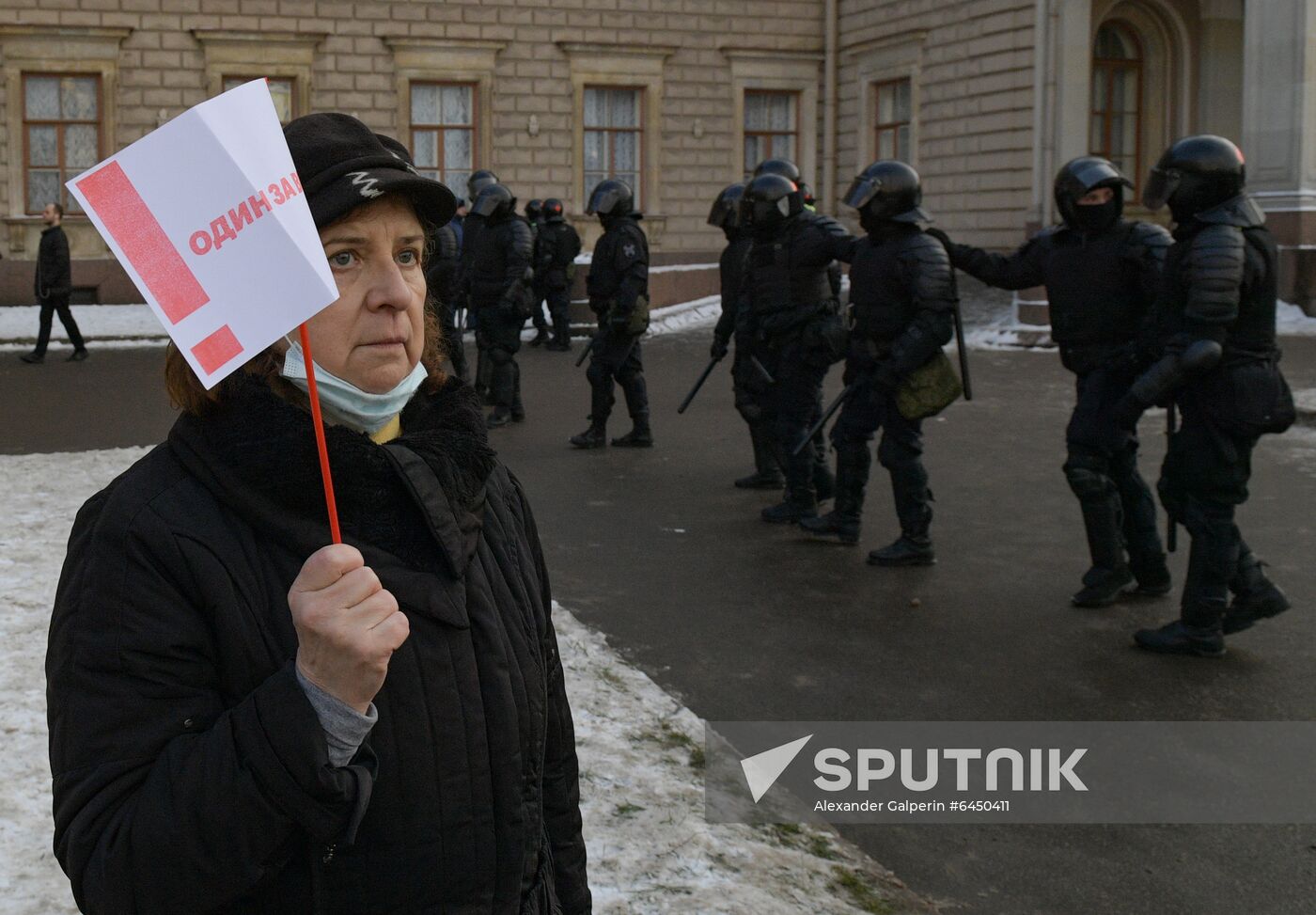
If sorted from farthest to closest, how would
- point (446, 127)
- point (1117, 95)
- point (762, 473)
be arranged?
point (446, 127) < point (1117, 95) < point (762, 473)

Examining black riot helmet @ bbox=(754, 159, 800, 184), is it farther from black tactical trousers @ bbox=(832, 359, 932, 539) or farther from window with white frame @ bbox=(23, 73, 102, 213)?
window with white frame @ bbox=(23, 73, 102, 213)

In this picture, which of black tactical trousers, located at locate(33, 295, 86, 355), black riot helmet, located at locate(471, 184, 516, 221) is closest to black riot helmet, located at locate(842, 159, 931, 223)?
black riot helmet, located at locate(471, 184, 516, 221)

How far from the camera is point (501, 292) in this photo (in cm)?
1245

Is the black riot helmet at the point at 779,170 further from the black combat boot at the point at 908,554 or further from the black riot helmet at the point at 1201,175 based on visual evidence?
the black riot helmet at the point at 1201,175

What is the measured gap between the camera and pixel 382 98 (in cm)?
2694

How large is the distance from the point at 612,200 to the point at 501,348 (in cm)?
149

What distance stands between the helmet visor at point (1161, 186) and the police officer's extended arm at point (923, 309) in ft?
5.14

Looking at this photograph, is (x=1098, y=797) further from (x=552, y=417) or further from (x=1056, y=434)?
(x=552, y=417)

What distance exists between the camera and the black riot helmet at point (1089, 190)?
6.41 m

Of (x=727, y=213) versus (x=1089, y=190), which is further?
(x=727, y=213)

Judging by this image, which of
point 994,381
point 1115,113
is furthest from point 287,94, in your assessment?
point 994,381

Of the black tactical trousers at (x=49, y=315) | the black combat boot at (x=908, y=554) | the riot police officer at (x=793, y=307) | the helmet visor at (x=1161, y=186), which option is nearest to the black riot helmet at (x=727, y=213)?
the riot police officer at (x=793, y=307)

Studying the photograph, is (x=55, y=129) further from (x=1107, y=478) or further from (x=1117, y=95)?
(x=1107, y=478)

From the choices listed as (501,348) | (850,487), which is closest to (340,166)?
(850,487)
